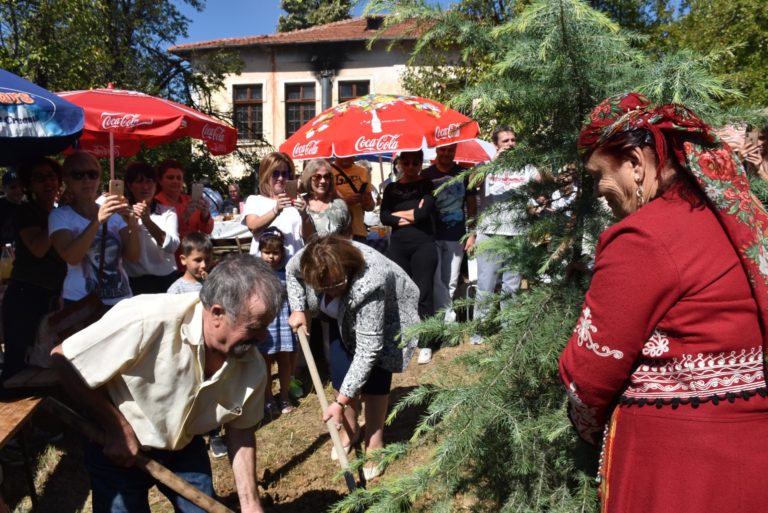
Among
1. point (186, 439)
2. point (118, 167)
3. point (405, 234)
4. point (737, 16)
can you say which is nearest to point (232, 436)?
point (186, 439)

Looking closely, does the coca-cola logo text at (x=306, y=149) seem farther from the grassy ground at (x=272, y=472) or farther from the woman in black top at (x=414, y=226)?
the grassy ground at (x=272, y=472)

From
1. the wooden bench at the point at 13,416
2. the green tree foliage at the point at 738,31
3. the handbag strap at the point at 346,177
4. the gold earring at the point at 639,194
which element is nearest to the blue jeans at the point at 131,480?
the wooden bench at the point at 13,416

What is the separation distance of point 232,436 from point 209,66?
13410mm

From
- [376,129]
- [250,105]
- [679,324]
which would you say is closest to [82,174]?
[376,129]

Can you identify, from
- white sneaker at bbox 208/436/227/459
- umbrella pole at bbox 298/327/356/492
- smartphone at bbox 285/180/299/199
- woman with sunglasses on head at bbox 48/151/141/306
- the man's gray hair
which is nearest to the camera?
the man's gray hair

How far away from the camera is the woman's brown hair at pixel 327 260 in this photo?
10.5 ft

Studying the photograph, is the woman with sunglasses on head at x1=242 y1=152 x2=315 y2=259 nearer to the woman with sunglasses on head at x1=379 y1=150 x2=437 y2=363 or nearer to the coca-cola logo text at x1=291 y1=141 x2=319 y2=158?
the coca-cola logo text at x1=291 y1=141 x2=319 y2=158

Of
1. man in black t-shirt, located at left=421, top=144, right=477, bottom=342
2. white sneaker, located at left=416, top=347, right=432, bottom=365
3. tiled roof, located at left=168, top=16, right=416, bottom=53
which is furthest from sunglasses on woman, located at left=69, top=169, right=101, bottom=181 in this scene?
tiled roof, located at left=168, top=16, right=416, bottom=53

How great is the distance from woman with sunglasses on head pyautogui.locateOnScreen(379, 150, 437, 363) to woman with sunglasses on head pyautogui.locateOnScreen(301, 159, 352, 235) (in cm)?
55

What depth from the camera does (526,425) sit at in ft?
6.45

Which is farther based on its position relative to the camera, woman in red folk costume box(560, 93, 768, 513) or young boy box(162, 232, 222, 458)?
young boy box(162, 232, 222, 458)

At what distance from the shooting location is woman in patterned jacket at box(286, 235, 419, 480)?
3.25 m

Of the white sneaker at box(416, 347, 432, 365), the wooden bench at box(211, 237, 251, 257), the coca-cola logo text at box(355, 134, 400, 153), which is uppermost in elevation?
the coca-cola logo text at box(355, 134, 400, 153)

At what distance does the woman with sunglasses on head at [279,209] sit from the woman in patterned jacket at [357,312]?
861 millimetres
